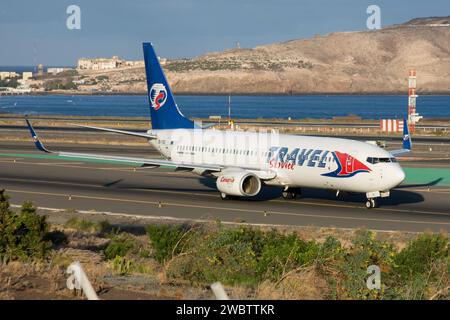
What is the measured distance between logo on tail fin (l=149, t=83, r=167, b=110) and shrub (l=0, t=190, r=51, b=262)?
84.3ft

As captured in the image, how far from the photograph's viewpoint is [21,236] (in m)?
25.4

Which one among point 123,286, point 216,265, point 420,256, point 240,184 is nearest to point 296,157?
point 240,184

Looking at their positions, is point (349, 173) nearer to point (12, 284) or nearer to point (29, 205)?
point (29, 205)

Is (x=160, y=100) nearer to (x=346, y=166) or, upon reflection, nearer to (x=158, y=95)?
(x=158, y=95)

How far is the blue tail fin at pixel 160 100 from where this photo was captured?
5178 cm

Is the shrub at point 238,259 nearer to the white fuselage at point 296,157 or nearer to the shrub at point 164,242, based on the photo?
the shrub at point 164,242

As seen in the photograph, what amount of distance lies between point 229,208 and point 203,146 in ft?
20.4

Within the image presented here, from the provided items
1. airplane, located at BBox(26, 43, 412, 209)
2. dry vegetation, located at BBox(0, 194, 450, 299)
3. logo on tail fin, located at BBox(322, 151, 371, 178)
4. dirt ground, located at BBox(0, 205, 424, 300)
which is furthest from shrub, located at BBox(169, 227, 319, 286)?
airplane, located at BBox(26, 43, 412, 209)

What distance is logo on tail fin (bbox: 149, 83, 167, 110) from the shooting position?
52.1 m

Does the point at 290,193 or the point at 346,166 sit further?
the point at 290,193

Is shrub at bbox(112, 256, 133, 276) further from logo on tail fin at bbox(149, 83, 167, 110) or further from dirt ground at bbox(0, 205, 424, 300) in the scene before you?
logo on tail fin at bbox(149, 83, 167, 110)

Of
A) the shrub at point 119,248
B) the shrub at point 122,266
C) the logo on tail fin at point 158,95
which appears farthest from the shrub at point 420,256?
the logo on tail fin at point 158,95

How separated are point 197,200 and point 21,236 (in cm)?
2183
